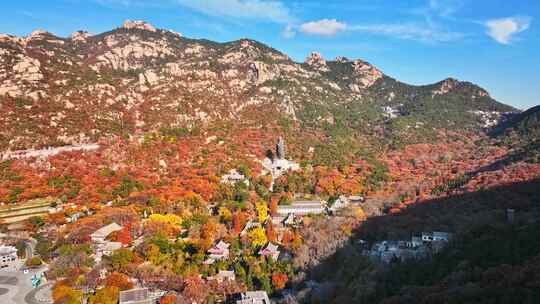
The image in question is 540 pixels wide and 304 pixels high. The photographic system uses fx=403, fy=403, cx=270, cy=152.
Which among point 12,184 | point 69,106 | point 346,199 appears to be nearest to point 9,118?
point 69,106

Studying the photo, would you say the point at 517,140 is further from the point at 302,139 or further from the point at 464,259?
the point at 464,259

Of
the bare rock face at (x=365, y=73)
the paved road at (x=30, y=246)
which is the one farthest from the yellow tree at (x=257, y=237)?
the bare rock face at (x=365, y=73)

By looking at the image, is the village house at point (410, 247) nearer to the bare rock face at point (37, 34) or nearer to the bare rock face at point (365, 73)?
the bare rock face at point (37, 34)

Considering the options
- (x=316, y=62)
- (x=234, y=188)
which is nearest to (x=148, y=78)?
(x=234, y=188)

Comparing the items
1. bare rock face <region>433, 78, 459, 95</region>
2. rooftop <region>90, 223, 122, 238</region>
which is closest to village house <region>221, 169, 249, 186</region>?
rooftop <region>90, 223, 122, 238</region>

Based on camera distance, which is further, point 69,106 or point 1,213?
point 69,106

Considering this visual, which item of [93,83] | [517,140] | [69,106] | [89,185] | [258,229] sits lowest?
[258,229]
